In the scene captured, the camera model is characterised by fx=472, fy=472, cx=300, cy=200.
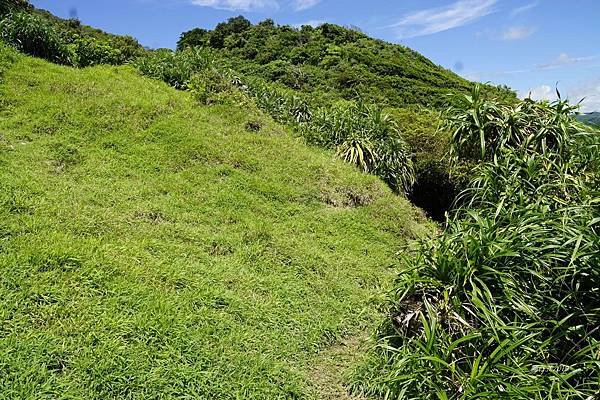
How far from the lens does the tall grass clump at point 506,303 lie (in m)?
2.56

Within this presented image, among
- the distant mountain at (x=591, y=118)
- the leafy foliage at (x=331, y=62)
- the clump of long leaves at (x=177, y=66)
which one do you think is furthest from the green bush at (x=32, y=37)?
the leafy foliage at (x=331, y=62)

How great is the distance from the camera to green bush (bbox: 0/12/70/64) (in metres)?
8.85

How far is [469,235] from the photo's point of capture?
10.1ft

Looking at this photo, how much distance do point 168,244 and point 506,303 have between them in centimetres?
303

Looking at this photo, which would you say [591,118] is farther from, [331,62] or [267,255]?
[331,62]

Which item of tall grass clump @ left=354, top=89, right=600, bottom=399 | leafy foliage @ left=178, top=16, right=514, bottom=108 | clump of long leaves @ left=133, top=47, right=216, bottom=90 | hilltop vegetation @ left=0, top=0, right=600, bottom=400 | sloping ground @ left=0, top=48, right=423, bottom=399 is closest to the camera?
tall grass clump @ left=354, top=89, right=600, bottom=399

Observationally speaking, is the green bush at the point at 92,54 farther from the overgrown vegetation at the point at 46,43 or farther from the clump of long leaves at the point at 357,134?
the clump of long leaves at the point at 357,134

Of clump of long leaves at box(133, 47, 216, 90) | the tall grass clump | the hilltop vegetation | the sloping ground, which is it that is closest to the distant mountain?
the hilltop vegetation

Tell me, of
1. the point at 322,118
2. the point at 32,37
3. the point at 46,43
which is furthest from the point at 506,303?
the point at 32,37

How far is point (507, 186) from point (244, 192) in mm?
3478

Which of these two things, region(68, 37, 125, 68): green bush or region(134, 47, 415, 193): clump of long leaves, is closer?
region(134, 47, 415, 193): clump of long leaves

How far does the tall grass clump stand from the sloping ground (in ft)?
2.62

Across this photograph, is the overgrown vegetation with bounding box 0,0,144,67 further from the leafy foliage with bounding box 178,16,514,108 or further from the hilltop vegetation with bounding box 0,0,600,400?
the leafy foliage with bounding box 178,16,514,108

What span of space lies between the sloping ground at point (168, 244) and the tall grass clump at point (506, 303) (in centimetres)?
80
